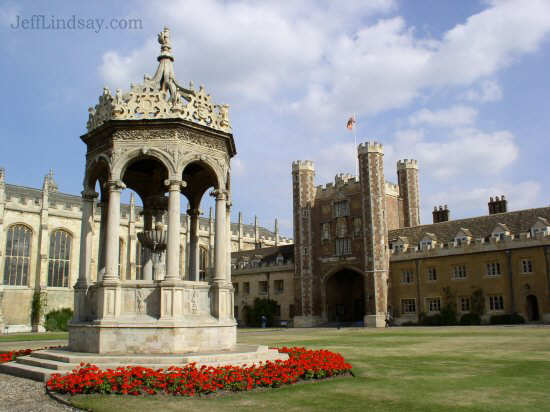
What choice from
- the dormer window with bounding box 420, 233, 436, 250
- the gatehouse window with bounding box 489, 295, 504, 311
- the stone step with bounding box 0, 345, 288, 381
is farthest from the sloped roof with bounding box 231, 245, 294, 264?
the stone step with bounding box 0, 345, 288, 381

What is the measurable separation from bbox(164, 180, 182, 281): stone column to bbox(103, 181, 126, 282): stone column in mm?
1397

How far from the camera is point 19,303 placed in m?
53.4

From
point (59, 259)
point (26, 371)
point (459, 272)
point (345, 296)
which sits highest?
point (59, 259)

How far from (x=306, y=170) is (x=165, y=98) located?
47280 millimetres

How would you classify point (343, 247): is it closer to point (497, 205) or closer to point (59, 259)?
point (497, 205)

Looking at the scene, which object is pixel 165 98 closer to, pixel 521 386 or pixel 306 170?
pixel 521 386

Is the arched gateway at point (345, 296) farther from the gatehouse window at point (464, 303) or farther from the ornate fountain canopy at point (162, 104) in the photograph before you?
the ornate fountain canopy at point (162, 104)

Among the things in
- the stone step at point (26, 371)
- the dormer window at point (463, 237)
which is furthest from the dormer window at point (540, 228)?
the stone step at point (26, 371)

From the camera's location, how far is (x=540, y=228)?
44.3 m

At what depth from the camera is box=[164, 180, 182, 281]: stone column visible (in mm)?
13570

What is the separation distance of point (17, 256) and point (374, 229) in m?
38.2

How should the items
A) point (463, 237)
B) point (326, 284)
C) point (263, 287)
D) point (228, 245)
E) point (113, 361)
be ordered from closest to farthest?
point (113, 361), point (228, 245), point (463, 237), point (326, 284), point (263, 287)

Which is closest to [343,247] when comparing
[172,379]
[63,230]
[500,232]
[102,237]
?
[500,232]

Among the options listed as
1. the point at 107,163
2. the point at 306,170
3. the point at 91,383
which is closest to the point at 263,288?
the point at 306,170
